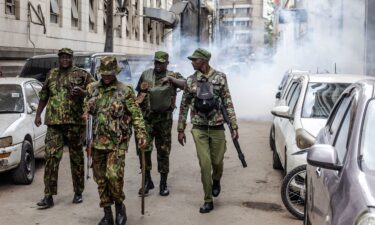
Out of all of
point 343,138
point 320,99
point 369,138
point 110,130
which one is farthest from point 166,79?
point 369,138

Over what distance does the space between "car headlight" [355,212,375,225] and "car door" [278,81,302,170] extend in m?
4.20

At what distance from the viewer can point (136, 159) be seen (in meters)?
9.84

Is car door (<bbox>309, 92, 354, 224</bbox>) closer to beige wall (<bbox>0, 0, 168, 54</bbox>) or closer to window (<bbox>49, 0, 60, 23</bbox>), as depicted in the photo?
beige wall (<bbox>0, 0, 168, 54</bbox>)

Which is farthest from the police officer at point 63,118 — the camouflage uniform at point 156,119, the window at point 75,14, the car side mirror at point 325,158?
the window at point 75,14

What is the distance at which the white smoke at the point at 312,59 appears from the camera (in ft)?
62.5

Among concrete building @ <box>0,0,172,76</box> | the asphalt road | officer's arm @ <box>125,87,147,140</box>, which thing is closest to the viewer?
officer's arm @ <box>125,87,147,140</box>

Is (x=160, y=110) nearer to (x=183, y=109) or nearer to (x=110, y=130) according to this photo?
(x=183, y=109)

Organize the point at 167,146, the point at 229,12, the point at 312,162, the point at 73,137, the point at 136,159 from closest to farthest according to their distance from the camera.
→ the point at 312,162 < the point at 73,137 < the point at 167,146 < the point at 136,159 < the point at 229,12

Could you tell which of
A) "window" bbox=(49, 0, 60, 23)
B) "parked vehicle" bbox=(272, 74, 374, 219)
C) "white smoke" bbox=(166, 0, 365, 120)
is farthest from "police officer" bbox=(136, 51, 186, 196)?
"window" bbox=(49, 0, 60, 23)

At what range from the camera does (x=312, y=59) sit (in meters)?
24.4

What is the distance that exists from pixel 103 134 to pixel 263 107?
14646 mm

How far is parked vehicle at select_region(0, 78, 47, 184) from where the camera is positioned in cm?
738

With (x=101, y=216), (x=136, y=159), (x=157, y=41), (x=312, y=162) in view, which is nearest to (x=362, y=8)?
(x=136, y=159)

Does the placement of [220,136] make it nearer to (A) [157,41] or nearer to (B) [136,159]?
(B) [136,159]
